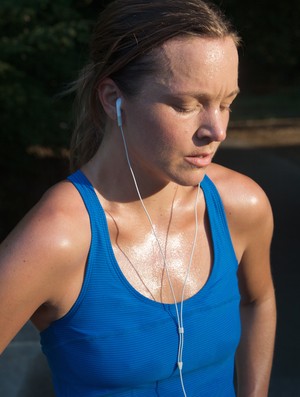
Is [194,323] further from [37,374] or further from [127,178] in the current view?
[37,374]

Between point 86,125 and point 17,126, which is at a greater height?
point 86,125

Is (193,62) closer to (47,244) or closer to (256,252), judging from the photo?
(47,244)

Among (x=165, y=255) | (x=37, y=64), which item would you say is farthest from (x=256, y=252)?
(x=37, y=64)

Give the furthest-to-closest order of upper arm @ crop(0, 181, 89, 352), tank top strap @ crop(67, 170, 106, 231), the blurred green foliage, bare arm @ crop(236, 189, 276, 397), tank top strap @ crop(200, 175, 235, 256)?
1. the blurred green foliage
2. bare arm @ crop(236, 189, 276, 397)
3. tank top strap @ crop(200, 175, 235, 256)
4. tank top strap @ crop(67, 170, 106, 231)
5. upper arm @ crop(0, 181, 89, 352)

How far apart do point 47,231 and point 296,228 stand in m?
7.01

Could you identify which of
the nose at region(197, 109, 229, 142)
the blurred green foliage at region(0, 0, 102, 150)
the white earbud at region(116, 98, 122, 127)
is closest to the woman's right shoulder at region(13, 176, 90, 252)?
the white earbud at region(116, 98, 122, 127)

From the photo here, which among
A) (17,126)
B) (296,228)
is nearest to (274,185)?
(296,228)

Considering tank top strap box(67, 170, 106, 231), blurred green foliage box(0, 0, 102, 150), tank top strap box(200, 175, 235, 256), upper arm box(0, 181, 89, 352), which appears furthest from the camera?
blurred green foliage box(0, 0, 102, 150)

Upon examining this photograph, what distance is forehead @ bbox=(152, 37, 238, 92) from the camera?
64.0 inches

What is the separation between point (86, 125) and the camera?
1982 millimetres

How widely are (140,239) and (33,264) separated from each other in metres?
0.31

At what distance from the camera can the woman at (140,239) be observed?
163cm

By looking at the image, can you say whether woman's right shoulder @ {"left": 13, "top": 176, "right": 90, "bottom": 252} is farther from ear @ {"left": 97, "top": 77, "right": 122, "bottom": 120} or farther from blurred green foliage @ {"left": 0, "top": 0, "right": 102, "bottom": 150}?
blurred green foliage @ {"left": 0, "top": 0, "right": 102, "bottom": 150}

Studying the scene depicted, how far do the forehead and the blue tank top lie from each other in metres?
0.32
